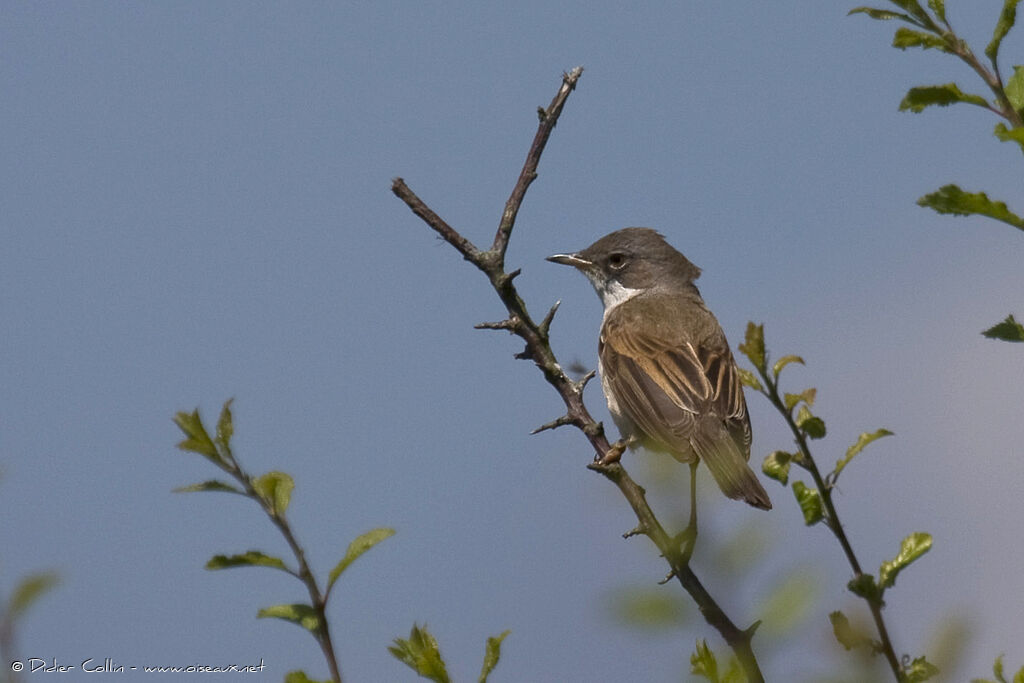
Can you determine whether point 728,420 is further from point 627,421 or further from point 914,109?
point 914,109

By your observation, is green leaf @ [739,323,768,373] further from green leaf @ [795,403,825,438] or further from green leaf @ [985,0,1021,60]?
green leaf @ [985,0,1021,60]

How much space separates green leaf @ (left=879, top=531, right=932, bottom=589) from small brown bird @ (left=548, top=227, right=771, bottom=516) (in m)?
3.61

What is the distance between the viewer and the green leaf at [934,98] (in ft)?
8.09

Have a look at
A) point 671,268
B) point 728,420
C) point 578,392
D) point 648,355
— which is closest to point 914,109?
point 578,392

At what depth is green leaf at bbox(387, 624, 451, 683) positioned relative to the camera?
254 centimetres

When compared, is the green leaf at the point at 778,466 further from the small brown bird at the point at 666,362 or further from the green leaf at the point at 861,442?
the small brown bird at the point at 666,362

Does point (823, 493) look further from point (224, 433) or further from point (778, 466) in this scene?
point (224, 433)

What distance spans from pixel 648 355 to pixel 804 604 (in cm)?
570

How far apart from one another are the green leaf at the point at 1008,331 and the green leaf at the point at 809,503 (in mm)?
532

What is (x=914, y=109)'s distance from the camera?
259 cm

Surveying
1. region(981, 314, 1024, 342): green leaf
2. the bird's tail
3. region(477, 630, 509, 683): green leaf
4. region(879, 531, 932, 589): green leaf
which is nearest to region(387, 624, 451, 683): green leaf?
region(477, 630, 509, 683): green leaf

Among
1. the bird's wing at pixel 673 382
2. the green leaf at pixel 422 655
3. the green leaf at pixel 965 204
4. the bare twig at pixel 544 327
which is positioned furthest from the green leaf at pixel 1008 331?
the bird's wing at pixel 673 382

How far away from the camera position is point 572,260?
9672 millimetres

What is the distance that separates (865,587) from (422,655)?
1.00 meters
